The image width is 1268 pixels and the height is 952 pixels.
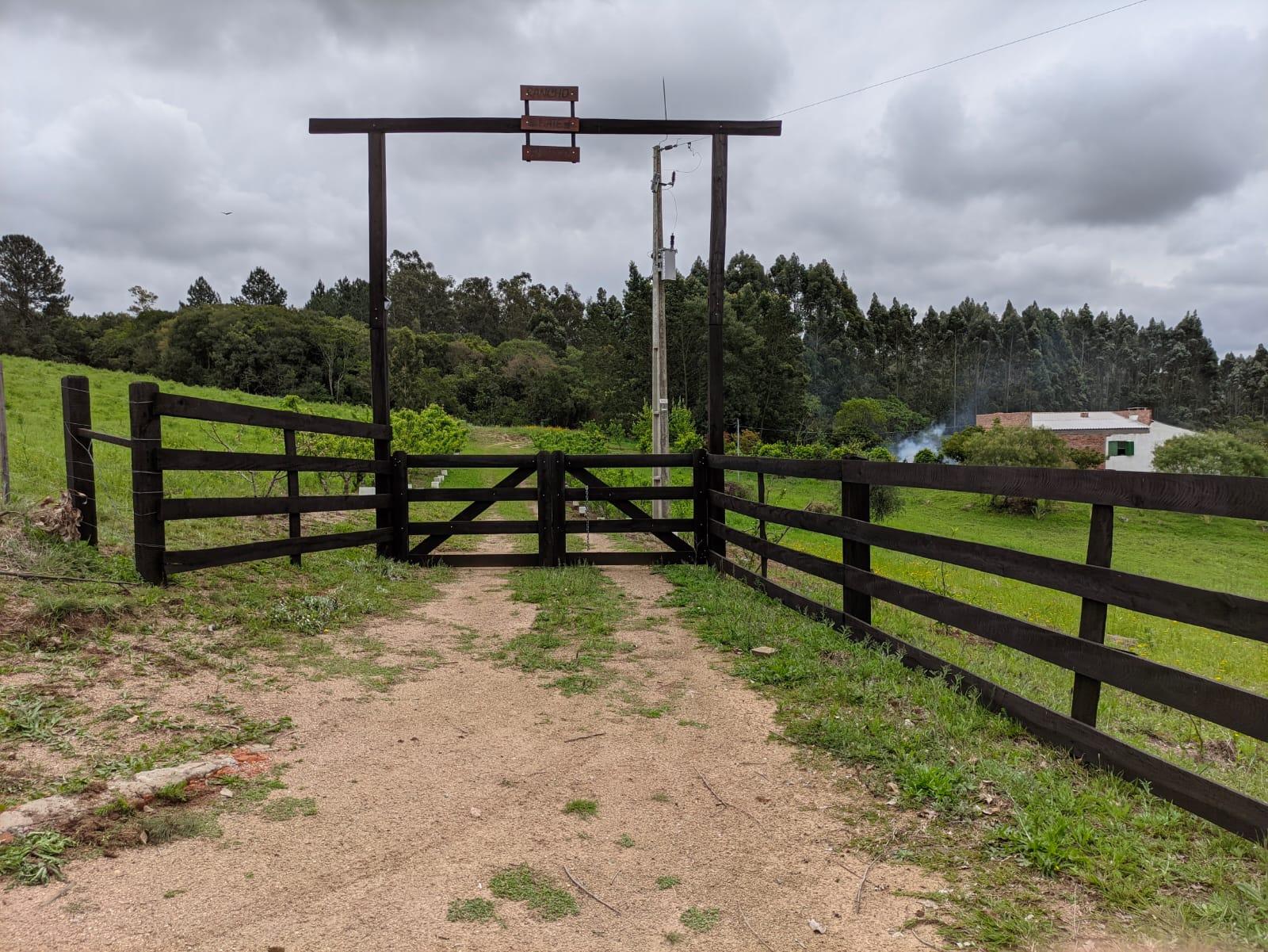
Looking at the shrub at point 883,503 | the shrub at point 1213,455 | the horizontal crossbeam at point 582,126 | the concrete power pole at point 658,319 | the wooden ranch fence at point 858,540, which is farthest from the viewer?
the shrub at point 1213,455

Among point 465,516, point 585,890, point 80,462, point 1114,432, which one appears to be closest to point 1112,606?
point 465,516

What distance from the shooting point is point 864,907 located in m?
2.32

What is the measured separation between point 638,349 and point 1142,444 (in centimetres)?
3262

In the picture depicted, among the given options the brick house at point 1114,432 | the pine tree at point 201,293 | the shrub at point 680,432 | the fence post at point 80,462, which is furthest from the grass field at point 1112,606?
the pine tree at point 201,293

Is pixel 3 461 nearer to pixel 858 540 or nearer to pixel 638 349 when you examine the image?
pixel 858 540

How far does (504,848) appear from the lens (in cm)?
263

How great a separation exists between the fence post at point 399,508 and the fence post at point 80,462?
336 centimetres

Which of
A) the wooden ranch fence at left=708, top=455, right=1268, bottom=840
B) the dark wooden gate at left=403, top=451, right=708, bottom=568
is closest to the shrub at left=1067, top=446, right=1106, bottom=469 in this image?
the dark wooden gate at left=403, top=451, right=708, bottom=568

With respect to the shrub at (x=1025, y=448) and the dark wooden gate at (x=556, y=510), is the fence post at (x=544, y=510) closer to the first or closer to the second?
the dark wooden gate at (x=556, y=510)

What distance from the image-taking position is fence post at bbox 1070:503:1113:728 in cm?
312

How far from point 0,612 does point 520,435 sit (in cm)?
3221

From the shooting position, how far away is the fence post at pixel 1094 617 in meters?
3.12

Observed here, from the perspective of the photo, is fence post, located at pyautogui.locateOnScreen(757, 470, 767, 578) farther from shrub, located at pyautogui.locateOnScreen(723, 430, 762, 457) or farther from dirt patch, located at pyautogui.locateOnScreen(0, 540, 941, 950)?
shrub, located at pyautogui.locateOnScreen(723, 430, 762, 457)

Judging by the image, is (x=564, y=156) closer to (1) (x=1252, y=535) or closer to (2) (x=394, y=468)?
(2) (x=394, y=468)
